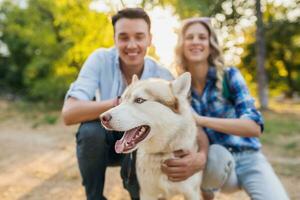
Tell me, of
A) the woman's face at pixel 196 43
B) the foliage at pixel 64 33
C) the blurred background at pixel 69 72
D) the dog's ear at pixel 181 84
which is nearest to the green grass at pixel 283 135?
the blurred background at pixel 69 72

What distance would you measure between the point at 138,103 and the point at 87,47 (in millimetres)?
8001

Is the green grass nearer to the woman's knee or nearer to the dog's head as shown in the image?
the woman's knee

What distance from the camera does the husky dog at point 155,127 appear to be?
2.21 m

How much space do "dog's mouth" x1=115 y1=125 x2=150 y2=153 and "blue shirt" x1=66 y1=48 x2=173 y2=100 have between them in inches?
23.6

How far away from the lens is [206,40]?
2.86 meters

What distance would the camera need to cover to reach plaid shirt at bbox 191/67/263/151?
282 cm

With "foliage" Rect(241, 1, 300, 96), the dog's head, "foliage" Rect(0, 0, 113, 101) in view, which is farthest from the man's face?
"foliage" Rect(241, 1, 300, 96)

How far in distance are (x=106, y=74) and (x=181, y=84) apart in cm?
70

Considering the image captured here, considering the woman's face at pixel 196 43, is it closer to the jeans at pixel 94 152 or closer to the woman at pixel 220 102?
the woman at pixel 220 102

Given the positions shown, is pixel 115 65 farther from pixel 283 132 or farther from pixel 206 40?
pixel 283 132

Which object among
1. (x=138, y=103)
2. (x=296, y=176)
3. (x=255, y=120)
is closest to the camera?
(x=138, y=103)

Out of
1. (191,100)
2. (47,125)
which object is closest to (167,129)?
(191,100)

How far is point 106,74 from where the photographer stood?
2865 mm

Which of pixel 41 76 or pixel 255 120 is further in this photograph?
pixel 41 76
